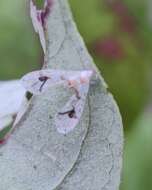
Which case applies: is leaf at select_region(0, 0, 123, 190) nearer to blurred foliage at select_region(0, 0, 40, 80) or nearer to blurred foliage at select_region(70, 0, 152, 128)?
blurred foliage at select_region(70, 0, 152, 128)

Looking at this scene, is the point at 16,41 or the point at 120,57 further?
the point at 16,41

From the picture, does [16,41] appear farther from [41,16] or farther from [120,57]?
[41,16]

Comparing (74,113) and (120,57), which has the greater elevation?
(74,113)

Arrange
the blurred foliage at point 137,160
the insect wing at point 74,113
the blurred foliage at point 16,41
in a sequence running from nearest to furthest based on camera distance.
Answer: the insect wing at point 74,113, the blurred foliage at point 137,160, the blurred foliage at point 16,41

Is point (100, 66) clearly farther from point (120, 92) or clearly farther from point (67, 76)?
point (67, 76)

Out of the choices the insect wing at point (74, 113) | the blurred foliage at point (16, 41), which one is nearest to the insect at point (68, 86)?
the insect wing at point (74, 113)

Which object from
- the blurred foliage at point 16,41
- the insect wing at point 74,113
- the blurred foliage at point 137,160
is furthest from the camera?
the blurred foliage at point 16,41

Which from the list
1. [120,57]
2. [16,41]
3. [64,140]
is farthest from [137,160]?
[64,140]

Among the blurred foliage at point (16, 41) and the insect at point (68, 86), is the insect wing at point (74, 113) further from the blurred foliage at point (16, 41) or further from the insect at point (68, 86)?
the blurred foliage at point (16, 41)

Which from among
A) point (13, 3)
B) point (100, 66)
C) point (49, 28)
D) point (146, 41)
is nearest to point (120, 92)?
point (100, 66)
